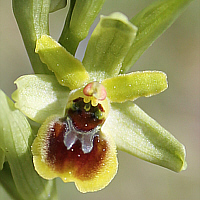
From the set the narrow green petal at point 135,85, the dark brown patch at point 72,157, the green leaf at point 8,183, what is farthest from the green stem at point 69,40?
the green leaf at point 8,183

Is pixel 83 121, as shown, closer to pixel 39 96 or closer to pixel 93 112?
pixel 93 112

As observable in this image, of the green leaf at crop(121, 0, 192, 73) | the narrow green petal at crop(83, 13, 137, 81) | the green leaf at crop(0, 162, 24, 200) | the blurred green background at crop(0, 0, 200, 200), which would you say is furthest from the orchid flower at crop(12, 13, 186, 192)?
the blurred green background at crop(0, 0, 200, 200)

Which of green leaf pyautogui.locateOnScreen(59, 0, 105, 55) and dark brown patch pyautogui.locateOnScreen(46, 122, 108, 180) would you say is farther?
green leaf pyautogui.locateOnScreen(59, 0, 105, 55)

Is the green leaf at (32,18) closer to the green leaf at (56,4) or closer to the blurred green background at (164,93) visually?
the green leaf at (56,4)

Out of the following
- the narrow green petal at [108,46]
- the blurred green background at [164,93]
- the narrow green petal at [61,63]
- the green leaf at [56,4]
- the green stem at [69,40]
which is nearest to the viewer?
the narrow green petal at [108,46]

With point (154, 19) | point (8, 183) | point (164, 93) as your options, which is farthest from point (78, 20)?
point (164, 93)

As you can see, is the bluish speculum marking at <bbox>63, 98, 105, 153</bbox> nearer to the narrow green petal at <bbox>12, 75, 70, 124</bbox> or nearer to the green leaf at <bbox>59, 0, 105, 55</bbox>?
the narrow green petal at <bbox>12, 75, 70, 124</bbox>
